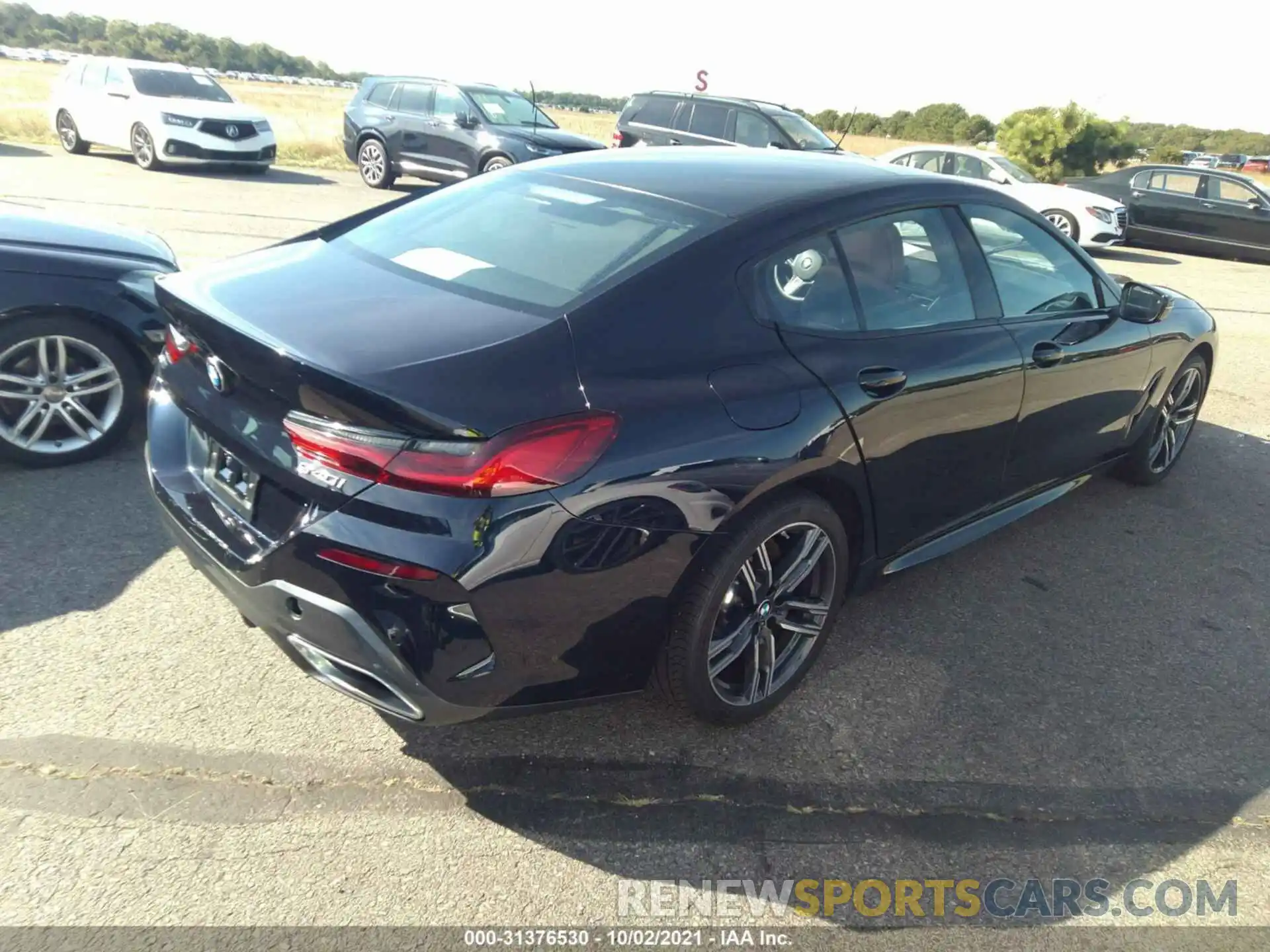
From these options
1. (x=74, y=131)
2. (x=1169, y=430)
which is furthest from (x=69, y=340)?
(x=74, y=131)

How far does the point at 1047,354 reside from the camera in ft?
11.9

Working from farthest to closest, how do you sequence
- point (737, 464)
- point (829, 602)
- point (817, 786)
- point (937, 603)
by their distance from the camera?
point (937, 603), point (829, 602), point (817, 786), point (737, 464)

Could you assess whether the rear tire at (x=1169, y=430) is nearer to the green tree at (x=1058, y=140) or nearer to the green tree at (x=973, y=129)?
the green tree at (x=1058, y=140)

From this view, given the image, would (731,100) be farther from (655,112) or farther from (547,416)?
(547,416)

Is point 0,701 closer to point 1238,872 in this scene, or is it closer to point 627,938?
point 627,938

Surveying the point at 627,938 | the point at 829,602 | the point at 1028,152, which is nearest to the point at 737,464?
Answer: the point at 829,602

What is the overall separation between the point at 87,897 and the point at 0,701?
88 cm

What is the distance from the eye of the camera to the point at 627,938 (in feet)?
7.25

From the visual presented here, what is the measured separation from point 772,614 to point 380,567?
4.04ft

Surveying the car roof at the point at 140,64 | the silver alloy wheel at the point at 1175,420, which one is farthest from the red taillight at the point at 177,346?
the car roof at the point at 140,64

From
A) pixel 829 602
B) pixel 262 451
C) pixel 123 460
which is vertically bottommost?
pixel 123 460

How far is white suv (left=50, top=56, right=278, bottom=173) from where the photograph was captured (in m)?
14.1

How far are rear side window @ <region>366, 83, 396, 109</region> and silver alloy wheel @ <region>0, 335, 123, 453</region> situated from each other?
1210cm

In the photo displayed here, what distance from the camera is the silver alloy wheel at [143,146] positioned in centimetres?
1423
